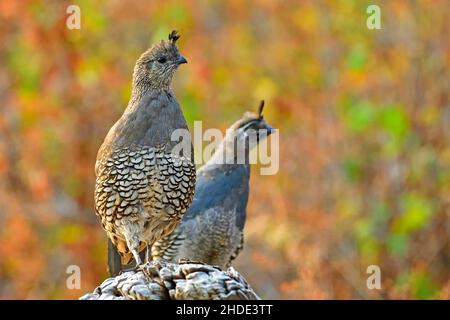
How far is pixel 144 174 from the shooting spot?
4.52 m

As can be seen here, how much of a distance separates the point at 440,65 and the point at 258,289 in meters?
2.93

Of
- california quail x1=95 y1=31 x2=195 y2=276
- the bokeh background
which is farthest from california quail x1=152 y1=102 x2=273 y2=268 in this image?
the bokeh background

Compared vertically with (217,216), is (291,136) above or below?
above

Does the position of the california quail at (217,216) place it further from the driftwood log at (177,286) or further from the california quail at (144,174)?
the driftwood log at (177,286)

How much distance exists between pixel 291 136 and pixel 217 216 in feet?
14.3

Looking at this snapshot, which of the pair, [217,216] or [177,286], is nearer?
[177,286]

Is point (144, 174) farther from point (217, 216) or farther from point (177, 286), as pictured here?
point (217, 216)

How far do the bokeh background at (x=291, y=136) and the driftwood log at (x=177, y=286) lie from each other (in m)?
4.76

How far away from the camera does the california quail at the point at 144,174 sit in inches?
179

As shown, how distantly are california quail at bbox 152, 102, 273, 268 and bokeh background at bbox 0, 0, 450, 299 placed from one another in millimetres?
2596

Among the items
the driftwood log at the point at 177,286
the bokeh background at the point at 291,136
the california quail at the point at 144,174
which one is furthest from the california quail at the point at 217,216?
the bokeh background at the point at 291,136

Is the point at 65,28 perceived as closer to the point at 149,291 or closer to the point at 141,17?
the point at 141,17

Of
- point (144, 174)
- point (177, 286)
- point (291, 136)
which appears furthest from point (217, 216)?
point (291, 136)

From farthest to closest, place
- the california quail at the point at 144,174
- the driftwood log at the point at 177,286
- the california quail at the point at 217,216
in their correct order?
the california quail at the point at 217,216
the california quail at the point at 144,174
the driftwood log at the point at 177,286
